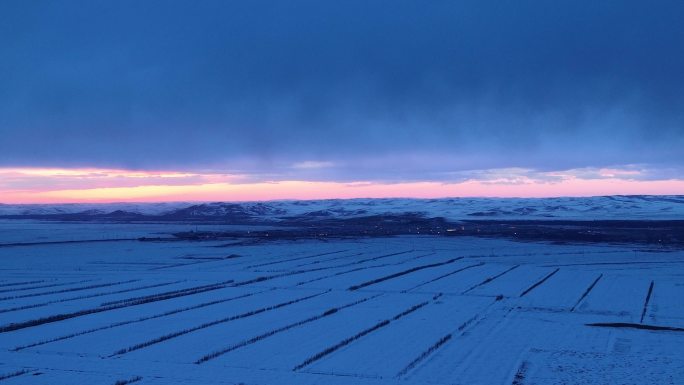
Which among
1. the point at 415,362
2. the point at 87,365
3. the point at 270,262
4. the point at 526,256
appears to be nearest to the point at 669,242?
the point at 526,256

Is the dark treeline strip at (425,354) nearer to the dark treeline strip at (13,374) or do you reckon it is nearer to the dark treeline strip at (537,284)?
the dark treeline strip at (13,374)

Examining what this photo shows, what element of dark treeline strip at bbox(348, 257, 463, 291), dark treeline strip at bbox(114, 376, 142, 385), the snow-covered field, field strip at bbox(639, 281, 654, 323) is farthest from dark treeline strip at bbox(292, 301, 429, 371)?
field strip at bbox(639, 281, 654, 323)

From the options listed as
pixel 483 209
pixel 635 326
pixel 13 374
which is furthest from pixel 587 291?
pixel 483 209

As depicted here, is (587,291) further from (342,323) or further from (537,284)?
(342,323)

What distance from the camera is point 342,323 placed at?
15.8m

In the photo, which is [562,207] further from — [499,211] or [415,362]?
[415,362]

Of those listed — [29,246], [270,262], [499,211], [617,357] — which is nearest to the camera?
[617,357]

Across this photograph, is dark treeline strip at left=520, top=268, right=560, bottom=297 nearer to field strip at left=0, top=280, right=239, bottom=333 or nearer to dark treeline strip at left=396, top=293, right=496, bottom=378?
dark treeline strip at left=396, top=293, right=496, bottom=378

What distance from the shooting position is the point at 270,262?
33.5 m

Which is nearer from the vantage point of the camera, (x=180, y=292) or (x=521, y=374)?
(x=521, y=374)

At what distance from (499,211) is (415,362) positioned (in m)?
129

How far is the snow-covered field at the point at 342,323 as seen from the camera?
11.2 metres

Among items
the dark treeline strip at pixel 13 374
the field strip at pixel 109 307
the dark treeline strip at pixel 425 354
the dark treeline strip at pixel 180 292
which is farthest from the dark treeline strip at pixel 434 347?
the dark treeline strip at pixel 180 292

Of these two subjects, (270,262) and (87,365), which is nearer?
(87,365)
